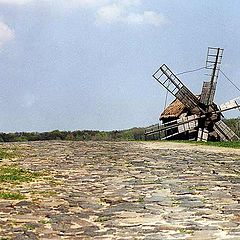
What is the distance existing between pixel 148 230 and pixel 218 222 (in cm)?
86

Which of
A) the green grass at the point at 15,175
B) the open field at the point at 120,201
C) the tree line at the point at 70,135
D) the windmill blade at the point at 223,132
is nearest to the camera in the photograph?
the open field at the point at 120,201

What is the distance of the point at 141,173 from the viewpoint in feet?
42.4

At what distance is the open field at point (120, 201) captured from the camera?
676 cm

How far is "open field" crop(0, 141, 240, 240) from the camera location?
22.2ft

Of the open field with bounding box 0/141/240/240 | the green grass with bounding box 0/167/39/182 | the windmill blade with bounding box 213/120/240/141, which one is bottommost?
the open field with bounding box 0/141/240/240

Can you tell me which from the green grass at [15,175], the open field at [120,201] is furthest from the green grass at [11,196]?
the green grass at [15,175]

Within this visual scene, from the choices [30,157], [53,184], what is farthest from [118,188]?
[30,157]

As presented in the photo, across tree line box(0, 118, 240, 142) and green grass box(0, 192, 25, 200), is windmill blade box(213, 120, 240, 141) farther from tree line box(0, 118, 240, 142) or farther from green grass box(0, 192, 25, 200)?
green grass box(0, 192, 25, 200)

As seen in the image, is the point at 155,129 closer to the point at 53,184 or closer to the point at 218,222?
the point at 53,184

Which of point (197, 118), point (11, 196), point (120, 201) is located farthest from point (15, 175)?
point (197, 118)

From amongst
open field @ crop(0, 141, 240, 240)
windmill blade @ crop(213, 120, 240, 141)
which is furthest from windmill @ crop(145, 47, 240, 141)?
open field @ crop(0, 141, 240, 240)

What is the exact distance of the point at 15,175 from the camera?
1234 cm

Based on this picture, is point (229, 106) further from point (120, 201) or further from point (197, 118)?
point (120, 201)

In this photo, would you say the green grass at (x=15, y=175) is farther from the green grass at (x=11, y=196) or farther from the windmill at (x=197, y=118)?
the windmill at (x=197, y=118)
